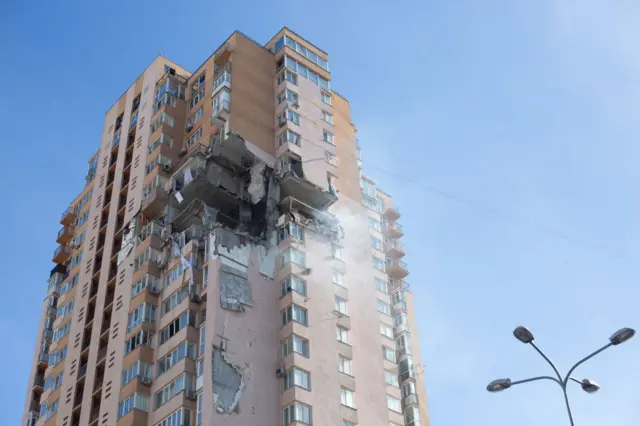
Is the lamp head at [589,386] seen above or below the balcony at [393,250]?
below

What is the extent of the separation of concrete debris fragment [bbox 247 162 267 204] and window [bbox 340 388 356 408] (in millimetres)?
13263

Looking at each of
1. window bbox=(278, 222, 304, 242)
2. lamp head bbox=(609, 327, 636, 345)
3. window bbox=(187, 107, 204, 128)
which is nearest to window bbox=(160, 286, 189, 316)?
window bbox=(278, 222, 304, 242)

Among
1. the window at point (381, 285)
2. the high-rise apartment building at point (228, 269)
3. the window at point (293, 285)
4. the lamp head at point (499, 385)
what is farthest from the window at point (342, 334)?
the lamp head at point (499, 385)

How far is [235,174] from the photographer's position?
54406mm

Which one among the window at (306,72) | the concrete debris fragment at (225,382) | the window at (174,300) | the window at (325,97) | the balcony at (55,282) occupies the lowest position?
the concrete debris fragment at (225,382)

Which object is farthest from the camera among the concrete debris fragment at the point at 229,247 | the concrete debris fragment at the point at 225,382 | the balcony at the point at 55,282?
the balcony at the point at 55,282

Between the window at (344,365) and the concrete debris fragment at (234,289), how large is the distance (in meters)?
6.11

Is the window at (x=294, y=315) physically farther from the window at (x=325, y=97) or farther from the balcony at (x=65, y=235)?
the balcony at (x=65, y=235)

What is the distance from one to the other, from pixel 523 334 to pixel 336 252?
94.0 feet

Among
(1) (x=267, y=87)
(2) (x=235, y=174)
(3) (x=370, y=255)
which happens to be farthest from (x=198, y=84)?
(3) (x=370, y=255)

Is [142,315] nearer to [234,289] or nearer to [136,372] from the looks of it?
[136,372]

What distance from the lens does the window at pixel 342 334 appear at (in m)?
49.3

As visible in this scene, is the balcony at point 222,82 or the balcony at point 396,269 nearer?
the balcony at point 222,82

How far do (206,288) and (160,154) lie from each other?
14.1 metres
